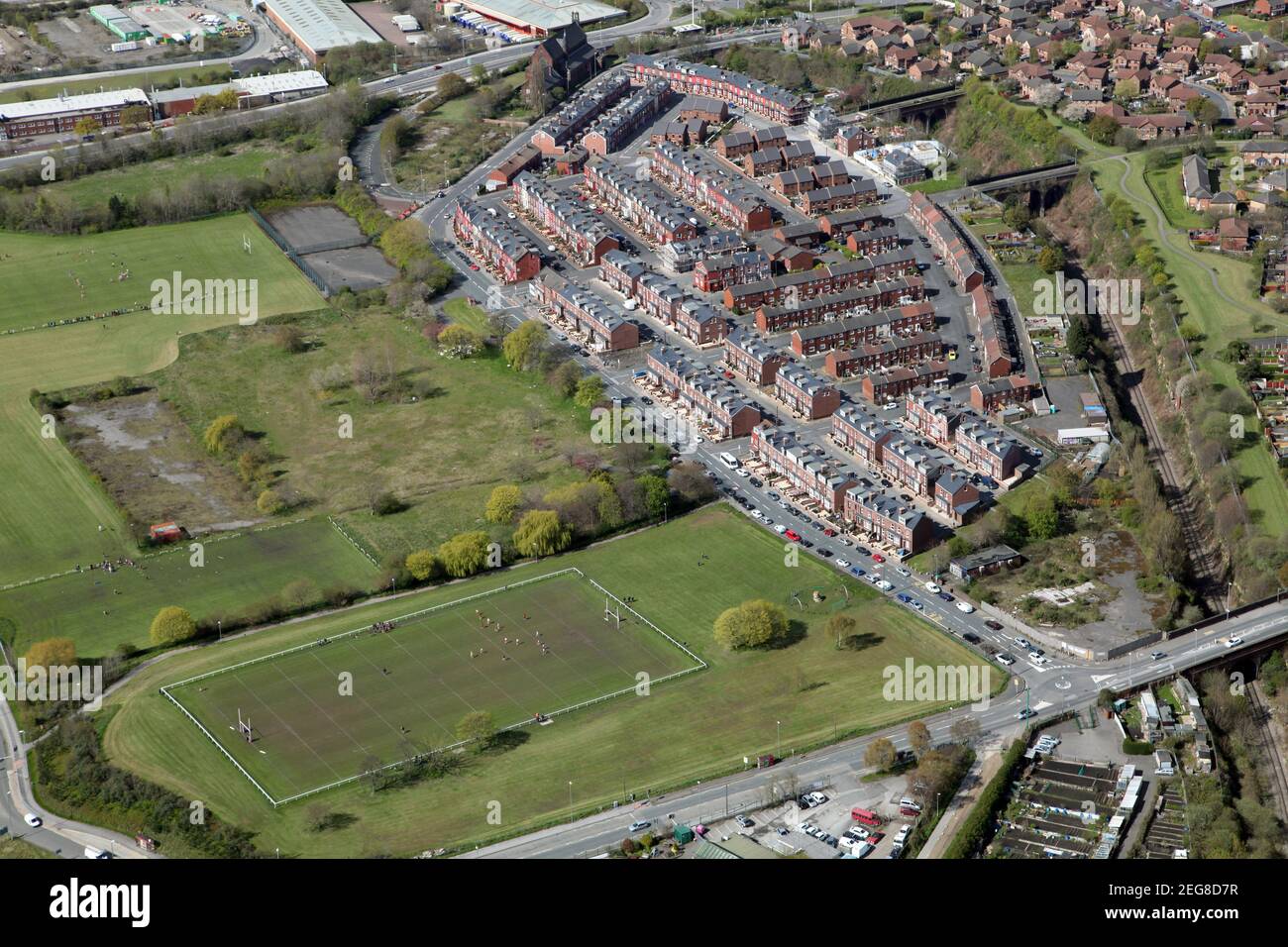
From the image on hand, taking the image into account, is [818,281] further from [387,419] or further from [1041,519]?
[1041,519]

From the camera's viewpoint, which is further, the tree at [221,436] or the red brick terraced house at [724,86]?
the red brick terraced house at [724,86]

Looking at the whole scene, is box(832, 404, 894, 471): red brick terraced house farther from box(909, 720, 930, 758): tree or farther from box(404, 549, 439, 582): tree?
A: box(404, 549, 439, 582): tree

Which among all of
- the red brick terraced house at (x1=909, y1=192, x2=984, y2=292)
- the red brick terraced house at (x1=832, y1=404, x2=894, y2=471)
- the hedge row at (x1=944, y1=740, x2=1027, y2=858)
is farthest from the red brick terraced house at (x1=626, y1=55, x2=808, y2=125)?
the hedge row at (x1=944, y1=740, x2=1027, y2=858)

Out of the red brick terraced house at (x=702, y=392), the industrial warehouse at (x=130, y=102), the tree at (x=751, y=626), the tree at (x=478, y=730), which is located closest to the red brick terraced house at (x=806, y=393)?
the red brick terraced house at (x=702, y=392)

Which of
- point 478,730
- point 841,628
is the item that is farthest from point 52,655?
point 841,628

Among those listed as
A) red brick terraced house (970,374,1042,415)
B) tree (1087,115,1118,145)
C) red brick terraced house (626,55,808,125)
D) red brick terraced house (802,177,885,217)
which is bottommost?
red brick terraced house (970,374,1042,415)

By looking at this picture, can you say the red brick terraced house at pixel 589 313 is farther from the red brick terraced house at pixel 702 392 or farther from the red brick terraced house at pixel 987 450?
the red brick terraced house at pixel 987 450
